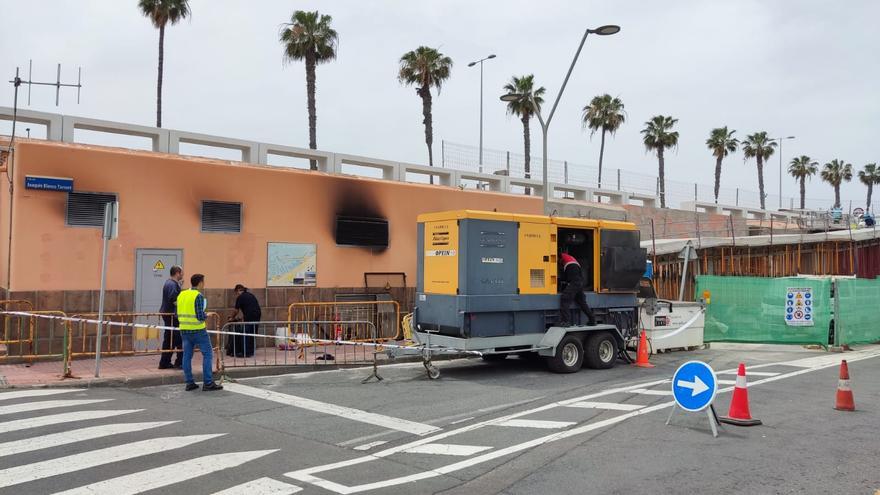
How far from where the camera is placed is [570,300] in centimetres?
1274

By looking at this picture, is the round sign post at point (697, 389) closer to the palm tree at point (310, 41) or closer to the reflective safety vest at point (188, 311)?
the reflective safety vest at point (188, 311)

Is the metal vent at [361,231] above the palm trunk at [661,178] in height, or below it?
below

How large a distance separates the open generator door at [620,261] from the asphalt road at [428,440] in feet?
8.86

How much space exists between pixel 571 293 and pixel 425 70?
25.2 meters

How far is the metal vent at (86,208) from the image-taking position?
13.2m

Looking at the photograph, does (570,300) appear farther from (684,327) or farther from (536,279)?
(684,327)

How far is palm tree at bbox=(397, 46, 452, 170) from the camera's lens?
35.6 metres

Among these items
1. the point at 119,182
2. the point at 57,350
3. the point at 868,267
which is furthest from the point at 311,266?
the point at 868,267

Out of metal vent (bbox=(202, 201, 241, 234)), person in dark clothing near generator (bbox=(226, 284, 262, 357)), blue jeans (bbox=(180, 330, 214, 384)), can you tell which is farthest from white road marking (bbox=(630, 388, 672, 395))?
metal vent (bbox=(202, 201, 241, 234))

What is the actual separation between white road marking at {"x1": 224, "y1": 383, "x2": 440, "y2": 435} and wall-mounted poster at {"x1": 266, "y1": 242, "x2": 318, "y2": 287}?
5.17 m

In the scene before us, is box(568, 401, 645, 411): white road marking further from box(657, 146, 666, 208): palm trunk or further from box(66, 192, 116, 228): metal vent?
box(657, 146, 666, 208): palm trunk

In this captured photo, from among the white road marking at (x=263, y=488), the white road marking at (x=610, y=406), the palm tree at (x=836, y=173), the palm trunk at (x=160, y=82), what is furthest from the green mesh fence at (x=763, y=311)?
the palm tree at (x=836, y=173)

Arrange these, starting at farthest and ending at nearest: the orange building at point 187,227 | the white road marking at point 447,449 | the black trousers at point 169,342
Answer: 1. the orange building at point 187,227
2. the black trousers at point 169,342
3. the white road marking at point 447,449

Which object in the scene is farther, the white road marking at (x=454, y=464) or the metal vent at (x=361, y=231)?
the metal vent at (x=361, y=231)
